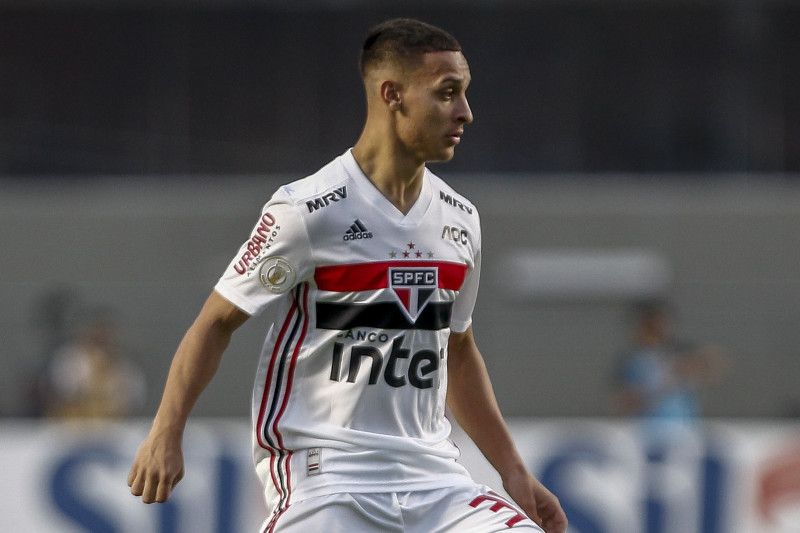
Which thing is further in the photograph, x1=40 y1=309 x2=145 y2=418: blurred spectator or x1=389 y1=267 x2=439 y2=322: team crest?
x1=40 y1=309 x2=145 y2=418: blurred spectator

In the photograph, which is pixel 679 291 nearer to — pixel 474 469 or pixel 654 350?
pixel 654 350

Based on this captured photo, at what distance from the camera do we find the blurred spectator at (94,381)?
10.8m

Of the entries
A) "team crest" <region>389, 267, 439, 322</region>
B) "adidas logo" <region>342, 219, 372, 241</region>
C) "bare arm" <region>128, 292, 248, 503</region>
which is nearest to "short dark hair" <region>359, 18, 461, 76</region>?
"adidas logo" <region>342, 219, 372, 241</region>

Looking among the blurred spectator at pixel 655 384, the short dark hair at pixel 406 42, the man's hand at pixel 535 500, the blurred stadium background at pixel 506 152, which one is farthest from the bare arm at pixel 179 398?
the blurred stadium background at pixel 506 152

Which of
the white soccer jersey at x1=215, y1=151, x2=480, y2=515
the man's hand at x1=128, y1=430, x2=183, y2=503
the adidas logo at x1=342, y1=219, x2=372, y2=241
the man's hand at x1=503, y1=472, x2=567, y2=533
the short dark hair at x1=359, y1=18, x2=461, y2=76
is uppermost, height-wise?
the short dark hair at x1=359, y1=18, x2=461, y2=76

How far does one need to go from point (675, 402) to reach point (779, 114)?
8.75m

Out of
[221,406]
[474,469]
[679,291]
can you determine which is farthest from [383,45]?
[679,291]

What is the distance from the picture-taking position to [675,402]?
9.89 m

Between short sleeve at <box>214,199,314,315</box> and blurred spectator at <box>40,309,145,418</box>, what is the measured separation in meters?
7.39

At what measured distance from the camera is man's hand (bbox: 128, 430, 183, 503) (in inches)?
137

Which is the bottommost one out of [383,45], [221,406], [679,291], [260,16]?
[221,406]

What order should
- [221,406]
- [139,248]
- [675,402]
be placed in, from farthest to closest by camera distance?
[139,248]
[221,406]
[675,402]

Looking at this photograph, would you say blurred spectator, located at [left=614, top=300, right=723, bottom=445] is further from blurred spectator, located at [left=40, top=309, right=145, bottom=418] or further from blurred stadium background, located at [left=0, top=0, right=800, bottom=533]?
blurred stadium background, located at [left=0, top=0, right=800, bottom=533]

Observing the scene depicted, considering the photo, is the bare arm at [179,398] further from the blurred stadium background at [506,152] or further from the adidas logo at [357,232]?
the blurred stadium background at [506,152]
